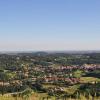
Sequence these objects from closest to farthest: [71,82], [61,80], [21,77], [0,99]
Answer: [0,99] < [71,82] < [61,80] < [21,77]

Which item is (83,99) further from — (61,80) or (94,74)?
(94,74)

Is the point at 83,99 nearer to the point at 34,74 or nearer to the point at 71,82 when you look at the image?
the point at 71,82

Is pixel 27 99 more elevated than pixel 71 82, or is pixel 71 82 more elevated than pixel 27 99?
pixel 27 99

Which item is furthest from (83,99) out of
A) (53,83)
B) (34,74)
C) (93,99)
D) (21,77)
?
(34,74)

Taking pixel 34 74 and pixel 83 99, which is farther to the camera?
pixel 34 74

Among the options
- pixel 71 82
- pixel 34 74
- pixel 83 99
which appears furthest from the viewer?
pixel 34 74

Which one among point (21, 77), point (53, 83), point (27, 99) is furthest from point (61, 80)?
point (27, 99)

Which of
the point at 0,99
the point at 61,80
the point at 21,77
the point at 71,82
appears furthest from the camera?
the point at 21,77

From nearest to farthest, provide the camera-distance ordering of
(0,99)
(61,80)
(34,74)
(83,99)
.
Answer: (83,99), (0,99), (61,80), (34,74)

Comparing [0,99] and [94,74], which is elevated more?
[0,99]
